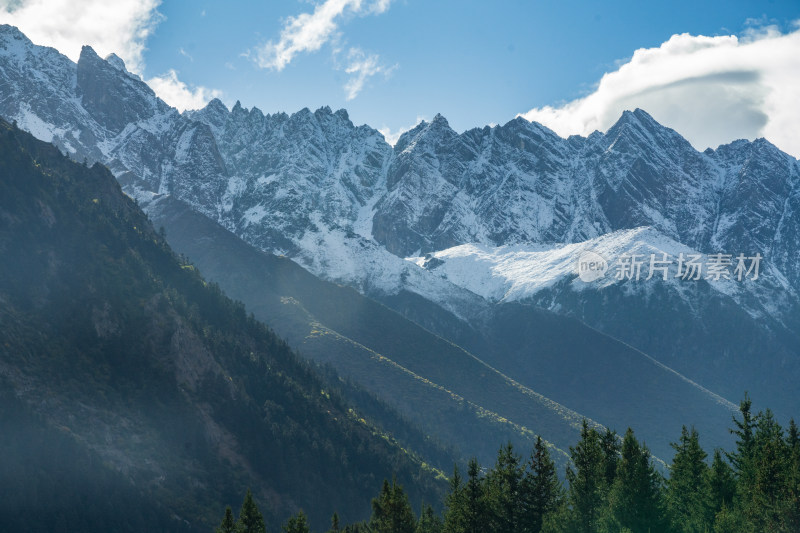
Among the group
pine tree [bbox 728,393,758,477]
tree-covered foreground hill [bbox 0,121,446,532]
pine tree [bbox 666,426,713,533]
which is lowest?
tree-covered foreground hill [bbox 0,121,446,532]

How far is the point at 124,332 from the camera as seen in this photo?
163250mm

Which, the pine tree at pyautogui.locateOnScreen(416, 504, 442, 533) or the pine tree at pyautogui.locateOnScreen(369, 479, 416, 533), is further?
the pine tree at pyautogui.locateOnScreen(416, 504, 442, 533)

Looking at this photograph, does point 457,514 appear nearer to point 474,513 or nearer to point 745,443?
point 474,513

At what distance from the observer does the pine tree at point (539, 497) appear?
68.9m

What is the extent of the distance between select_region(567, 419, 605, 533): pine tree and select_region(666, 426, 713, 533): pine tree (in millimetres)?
7127

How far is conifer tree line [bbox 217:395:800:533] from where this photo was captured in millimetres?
63875

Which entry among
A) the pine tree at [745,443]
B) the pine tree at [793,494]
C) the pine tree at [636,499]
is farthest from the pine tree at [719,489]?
the pine tree at [636,499]

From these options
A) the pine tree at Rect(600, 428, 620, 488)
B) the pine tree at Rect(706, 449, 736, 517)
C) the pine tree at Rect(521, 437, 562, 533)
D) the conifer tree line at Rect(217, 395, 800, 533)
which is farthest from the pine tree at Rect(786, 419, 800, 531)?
the pine tree at Rect(521, 437, 562, 533)

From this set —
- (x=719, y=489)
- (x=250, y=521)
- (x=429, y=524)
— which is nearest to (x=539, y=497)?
(x=429, y=524)

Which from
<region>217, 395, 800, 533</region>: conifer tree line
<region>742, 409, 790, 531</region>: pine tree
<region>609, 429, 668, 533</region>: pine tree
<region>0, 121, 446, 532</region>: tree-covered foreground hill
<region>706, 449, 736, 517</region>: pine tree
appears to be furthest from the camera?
<region>0, 121, 446, 532</region>: tree-covered foreground hill

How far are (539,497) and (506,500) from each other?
2857 mm

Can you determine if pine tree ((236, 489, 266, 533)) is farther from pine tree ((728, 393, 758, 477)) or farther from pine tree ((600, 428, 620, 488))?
pine tree ((728, 393, 758, 477))

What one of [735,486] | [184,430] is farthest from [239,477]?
[735,486]

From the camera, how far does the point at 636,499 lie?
220ft
